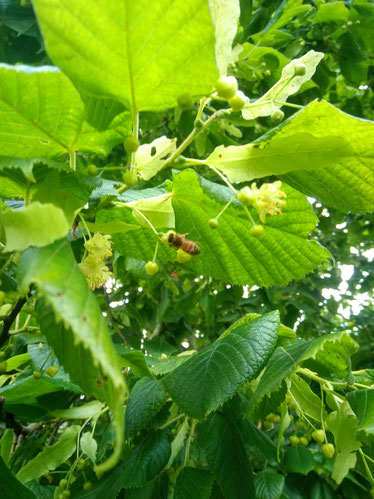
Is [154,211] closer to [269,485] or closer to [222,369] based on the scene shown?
[222,369]

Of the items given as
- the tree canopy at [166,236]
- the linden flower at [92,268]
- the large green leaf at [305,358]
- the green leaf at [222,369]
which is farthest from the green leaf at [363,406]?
the linden flower at [92,268]

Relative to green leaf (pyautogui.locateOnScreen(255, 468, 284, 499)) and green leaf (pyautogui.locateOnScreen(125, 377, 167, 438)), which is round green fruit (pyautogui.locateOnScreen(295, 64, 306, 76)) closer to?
green leaf (pyautogui.locateOnScreen(125, 377, 167, 438))

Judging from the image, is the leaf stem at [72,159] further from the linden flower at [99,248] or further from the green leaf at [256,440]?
the green leaf at [256,440]

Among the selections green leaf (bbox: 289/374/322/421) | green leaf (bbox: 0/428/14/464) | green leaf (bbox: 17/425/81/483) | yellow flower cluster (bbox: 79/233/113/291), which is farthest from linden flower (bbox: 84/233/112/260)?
green leaf (bbox: 0/428/14/464)

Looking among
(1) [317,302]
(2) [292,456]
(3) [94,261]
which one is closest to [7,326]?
(3) [94,261]

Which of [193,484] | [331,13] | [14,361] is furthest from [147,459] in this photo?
[331,13]

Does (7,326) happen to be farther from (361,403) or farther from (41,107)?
(361,403)

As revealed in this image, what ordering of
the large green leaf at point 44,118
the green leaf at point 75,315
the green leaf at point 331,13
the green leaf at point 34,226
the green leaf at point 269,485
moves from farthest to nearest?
the green leaf at point 331,13 → the green leaf at point 269,485 → the large green leaf at point 44,118 → the green leaf at point 34,226 → the green leaf at point 75,315

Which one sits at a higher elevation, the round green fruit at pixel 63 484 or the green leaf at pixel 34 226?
the green leaf at pixel 34 226
